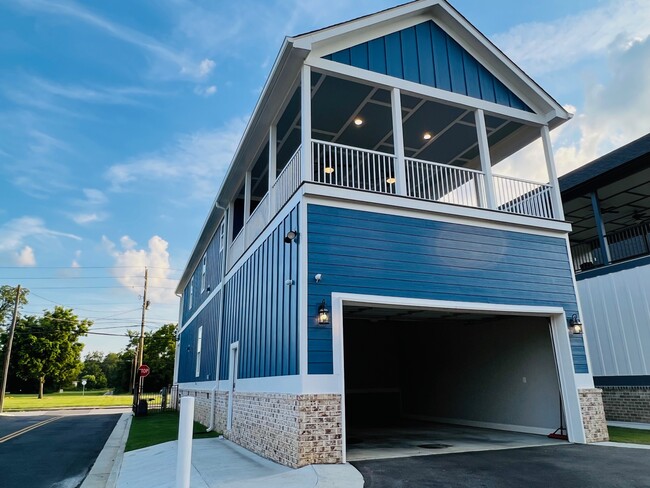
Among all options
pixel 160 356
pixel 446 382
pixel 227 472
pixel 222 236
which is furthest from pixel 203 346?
pixel 160 356

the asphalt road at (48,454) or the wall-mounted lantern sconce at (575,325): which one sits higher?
the wall-mounted lantern sconce at (575,325)

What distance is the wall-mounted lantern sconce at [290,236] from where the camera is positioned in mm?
7074

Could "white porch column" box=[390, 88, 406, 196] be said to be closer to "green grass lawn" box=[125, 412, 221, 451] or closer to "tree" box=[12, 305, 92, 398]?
"green grass lawn" box=[125, 412, 221, 451]

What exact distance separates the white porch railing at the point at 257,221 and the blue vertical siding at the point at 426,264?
2811mm

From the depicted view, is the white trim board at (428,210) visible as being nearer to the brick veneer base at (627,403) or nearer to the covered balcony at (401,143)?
the covered balcony at (401,143)

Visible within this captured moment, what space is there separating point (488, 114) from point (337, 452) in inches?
311

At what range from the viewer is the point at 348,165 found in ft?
38.1

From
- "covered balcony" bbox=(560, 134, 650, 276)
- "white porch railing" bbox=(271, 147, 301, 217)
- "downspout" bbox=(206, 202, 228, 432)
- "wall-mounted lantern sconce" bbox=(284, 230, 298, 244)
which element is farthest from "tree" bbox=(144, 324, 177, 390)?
"wall-mounted lantern sconce" bbox=(284, 230, 298, 244)

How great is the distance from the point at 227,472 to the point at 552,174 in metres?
8.95

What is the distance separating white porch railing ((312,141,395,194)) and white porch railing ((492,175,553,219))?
251 cm

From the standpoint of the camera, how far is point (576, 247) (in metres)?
17.1

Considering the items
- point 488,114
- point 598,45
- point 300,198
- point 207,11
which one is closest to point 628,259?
point 488,114

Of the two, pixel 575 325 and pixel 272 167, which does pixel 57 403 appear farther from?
pixel 575 325

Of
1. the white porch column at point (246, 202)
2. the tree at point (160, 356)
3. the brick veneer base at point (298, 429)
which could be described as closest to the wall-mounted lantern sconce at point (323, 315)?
the brick veneer base at point (298, 429)
